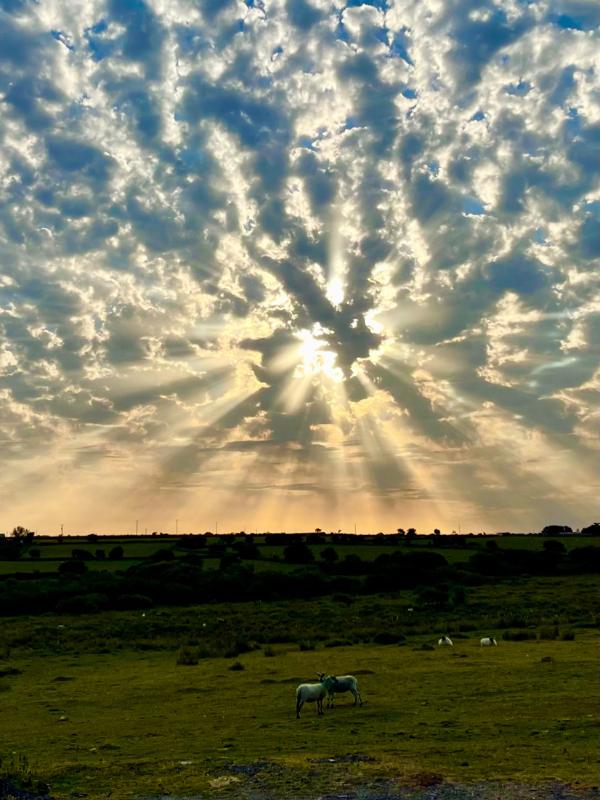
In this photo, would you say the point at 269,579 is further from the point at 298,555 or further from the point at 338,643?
the point at 338,643

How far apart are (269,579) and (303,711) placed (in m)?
70.0

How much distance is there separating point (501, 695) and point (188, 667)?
1833 centimetres

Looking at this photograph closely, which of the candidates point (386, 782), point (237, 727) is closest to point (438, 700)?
point (237, 727)

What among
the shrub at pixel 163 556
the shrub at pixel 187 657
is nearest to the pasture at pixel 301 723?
the shrub at pixel 187 657

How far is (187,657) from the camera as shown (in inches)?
1604

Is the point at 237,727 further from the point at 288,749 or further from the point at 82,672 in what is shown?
the point at 82,672

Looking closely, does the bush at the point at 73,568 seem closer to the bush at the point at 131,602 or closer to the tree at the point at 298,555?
the tree at the point at 298,555

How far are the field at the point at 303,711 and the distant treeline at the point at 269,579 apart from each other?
A: 972 inches

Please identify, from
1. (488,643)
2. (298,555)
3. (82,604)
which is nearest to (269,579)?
(82,604)

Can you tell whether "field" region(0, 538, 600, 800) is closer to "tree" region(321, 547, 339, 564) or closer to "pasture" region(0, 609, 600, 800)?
"pasture" region(0, 609, 600, 800)

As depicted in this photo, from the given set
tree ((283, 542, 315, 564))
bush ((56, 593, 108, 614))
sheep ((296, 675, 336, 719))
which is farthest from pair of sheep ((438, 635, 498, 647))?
tree ((283, 542, 315, 564))

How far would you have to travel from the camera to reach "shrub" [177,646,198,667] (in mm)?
39969

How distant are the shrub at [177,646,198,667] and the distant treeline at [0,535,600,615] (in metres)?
33.3

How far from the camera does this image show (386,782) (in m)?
15.9
